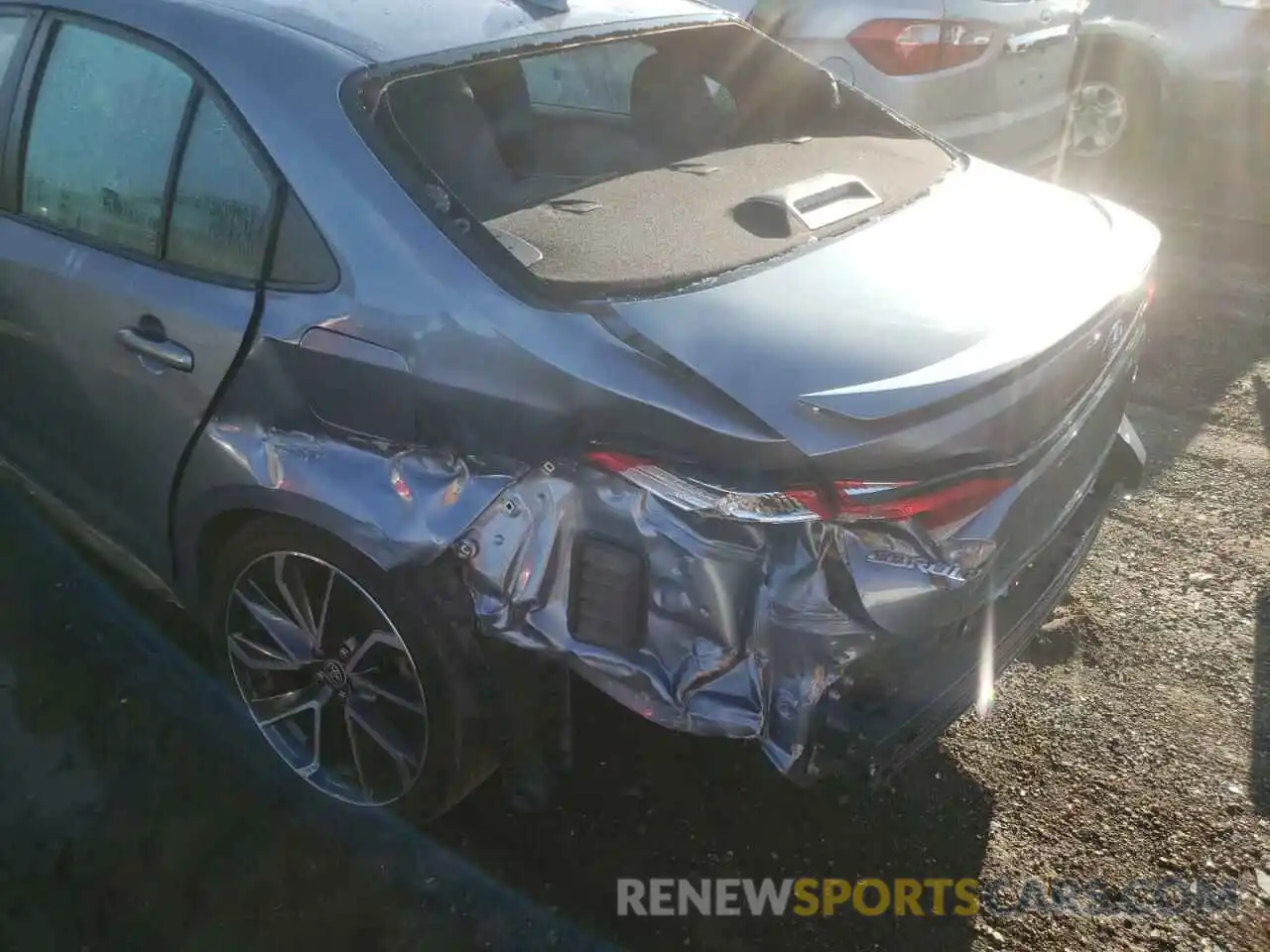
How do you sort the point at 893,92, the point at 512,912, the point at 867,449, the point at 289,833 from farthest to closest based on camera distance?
the point at 893,92, the point at 289,833, the point at 512,912, the point at 867,449

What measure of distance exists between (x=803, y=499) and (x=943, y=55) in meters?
3.81

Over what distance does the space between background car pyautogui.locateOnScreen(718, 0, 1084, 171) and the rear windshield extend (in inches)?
72.6

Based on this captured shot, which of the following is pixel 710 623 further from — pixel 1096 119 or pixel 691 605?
pixel 1096 119

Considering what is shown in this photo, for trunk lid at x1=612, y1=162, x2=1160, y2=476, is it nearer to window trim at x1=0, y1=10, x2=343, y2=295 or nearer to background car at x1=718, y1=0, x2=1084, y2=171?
window trim at x1=0, y1=10, x2=343, y2=295

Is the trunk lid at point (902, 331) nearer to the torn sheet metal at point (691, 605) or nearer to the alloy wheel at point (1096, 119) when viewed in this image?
the torn sheet metal at point (691, 605)

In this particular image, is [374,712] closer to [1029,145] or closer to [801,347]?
[801,347]

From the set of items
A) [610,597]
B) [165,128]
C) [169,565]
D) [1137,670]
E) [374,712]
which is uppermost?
[165,128]

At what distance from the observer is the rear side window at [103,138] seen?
8.10 feet

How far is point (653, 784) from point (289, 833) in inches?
34.6

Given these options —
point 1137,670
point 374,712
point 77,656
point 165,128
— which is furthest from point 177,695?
point 1137,670

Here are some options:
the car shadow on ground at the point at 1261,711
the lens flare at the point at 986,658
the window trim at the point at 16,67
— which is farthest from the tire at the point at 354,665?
the car shadow on ground at the point at 1261,711

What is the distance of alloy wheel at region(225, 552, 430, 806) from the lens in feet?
7.80

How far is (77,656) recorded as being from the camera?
3121 millimetres

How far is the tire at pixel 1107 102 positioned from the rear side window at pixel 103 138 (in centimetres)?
682
